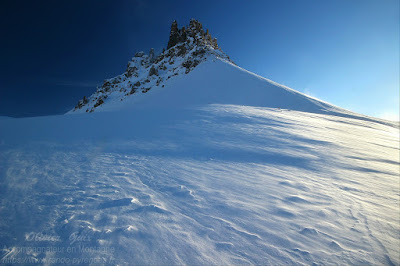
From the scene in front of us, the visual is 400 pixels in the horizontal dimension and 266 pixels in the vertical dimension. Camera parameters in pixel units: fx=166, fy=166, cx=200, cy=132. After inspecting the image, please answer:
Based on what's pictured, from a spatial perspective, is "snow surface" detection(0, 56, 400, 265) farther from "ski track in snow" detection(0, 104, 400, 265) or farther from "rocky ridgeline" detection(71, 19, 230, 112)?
"rocky ridgeline" detection(71, 19, 230, 112)

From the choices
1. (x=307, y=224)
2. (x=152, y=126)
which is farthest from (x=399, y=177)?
(x=152, y=126)

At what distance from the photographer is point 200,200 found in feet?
8.57

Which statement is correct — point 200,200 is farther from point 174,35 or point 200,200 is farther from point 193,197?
point 174,35

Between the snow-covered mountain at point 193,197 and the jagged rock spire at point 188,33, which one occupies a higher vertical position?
the jagged rock spire at point 188,33

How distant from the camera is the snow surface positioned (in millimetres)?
1813

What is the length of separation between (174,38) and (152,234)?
52.3 meters

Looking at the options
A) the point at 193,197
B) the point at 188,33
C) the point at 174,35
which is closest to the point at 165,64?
the point at 188,33

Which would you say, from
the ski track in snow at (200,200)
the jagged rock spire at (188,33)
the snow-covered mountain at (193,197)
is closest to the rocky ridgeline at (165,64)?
the jagged rock spire at (188,33)

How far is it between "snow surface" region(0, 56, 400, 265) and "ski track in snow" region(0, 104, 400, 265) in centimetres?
2

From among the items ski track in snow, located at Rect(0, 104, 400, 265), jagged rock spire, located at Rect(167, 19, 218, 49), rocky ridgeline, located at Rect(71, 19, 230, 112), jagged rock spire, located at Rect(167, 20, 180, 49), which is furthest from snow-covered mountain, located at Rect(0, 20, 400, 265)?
jagged rock spire, located at Rect(167, 20, 180, 49)

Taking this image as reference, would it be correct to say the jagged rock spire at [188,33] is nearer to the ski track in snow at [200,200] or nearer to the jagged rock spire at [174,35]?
the jagged rock spire at [174,35]

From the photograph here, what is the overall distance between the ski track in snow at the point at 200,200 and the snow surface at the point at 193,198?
0.02 meters

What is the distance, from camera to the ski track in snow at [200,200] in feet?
6.01

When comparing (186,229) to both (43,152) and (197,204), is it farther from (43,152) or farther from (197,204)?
(43,152)
